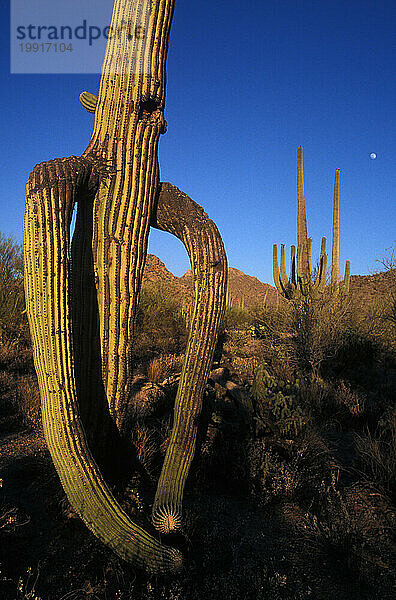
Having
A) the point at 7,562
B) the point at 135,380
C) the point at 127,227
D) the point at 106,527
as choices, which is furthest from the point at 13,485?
the point at 135,380

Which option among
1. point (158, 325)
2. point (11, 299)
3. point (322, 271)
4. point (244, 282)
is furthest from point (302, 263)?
point (244, 282)

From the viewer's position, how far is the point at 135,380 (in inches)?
276

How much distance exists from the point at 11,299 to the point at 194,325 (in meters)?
7.20

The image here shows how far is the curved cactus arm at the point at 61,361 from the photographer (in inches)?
92.0

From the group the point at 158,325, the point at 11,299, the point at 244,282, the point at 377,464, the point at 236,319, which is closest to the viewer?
the point at 377,464

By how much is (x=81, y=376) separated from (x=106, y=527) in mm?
999

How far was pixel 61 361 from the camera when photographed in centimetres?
239

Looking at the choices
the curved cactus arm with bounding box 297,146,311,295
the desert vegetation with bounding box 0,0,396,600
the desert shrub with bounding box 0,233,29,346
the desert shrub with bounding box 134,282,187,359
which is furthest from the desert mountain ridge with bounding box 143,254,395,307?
the desert vegetation with bounding box 0,0,396,600

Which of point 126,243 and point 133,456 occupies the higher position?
point 126,243

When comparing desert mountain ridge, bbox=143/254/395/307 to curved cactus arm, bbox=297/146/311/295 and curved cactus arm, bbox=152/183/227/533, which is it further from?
curved cactus arm, bbox=152/183/227/533

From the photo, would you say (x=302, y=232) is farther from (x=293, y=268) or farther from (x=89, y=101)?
(x=89, y=101)

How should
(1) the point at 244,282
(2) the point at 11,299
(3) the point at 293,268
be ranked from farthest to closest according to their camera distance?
(1) the point at 244,282 < (3) the point at 293,268 < (2) the point at 11,299

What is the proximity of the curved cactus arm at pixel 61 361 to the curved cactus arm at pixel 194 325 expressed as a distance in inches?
14.5

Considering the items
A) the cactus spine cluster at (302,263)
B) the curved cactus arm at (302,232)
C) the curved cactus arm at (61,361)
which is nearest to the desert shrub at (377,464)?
the curved cactus arm at (61,361)
